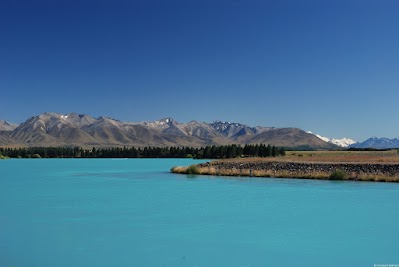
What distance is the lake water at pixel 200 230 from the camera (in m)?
13.0

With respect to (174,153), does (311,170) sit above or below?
below

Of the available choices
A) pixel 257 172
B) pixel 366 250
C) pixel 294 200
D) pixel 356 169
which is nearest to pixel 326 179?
pixel 356 169

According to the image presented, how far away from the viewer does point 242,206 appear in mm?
23594

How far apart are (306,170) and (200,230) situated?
30.3m

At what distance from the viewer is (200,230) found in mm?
16875

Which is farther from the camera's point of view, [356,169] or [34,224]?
[356,169]

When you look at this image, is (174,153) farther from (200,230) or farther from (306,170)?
(200,230)

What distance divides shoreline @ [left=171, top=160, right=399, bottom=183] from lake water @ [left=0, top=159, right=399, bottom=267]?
39.0ft

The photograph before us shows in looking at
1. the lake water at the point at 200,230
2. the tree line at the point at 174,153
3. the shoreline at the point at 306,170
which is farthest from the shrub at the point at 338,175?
the tree line at the point at 174,153

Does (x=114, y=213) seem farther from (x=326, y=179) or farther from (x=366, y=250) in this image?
(x=326, y=179)

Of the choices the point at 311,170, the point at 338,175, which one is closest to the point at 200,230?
the point at 338,175

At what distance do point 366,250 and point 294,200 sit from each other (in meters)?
12.3

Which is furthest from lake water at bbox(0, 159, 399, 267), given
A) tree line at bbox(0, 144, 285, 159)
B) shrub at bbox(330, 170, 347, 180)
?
tree line at bbox(0, 144, 285, 159)

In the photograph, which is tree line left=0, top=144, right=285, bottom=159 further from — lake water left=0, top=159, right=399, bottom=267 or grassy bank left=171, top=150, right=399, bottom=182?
lake water left=0, top=159, right=399, bottom=267
